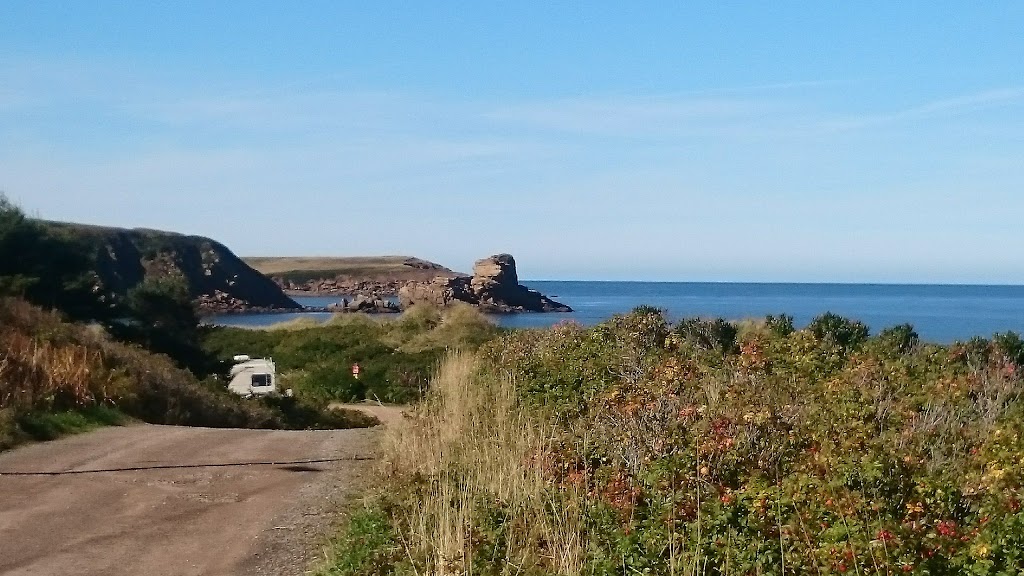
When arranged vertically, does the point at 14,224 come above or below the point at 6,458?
above

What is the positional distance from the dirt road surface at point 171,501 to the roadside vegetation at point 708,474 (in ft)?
1.82

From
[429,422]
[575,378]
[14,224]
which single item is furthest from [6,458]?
[14,224]

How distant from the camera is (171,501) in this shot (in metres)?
8.91

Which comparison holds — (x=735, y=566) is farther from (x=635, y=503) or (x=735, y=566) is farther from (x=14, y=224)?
(x=14, y=224)

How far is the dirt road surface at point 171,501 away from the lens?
7090mm

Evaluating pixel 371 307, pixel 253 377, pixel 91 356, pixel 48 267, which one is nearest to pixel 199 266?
pixel 371 307

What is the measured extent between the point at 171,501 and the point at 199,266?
459 feet

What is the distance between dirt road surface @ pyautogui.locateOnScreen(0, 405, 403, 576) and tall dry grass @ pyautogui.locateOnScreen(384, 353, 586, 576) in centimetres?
78

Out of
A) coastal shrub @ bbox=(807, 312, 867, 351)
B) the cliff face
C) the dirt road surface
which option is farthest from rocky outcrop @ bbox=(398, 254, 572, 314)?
the dirt road surface

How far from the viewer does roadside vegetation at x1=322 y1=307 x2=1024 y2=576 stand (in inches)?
213

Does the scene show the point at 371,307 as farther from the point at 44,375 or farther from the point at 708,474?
the point at 708,474

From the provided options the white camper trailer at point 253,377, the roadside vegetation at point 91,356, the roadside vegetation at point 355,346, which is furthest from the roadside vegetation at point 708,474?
the white camper trailer at point 253,377

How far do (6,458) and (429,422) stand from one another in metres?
4.03

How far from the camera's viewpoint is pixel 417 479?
25.9 feet
